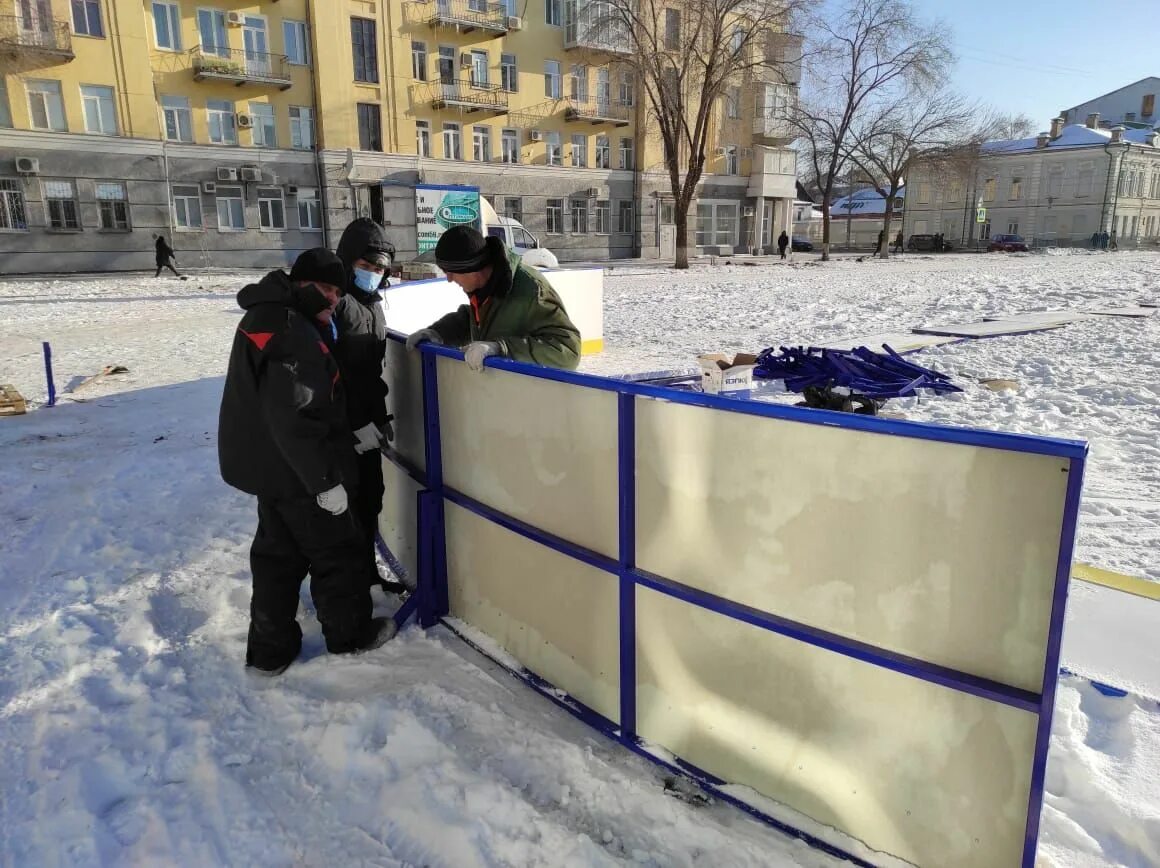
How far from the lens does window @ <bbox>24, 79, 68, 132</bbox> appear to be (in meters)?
26.3

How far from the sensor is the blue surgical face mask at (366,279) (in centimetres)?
386

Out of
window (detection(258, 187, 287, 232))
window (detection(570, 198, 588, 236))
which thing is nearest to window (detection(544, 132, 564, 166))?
window (detection(570, 198, 588, 236))

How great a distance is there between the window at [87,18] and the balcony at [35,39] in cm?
46

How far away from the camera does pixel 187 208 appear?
2902cm

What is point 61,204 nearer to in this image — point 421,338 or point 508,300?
point 421,338

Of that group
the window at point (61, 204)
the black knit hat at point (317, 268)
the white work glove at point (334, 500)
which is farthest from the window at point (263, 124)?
the white work glove at point (334, 500)

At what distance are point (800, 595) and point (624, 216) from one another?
1556 inches

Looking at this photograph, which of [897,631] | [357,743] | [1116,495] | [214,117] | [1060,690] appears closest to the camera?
[897,631]

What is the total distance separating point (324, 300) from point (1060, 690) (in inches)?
127

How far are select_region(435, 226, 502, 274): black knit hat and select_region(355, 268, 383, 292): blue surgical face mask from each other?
0.62 metres

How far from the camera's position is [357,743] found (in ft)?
9.25

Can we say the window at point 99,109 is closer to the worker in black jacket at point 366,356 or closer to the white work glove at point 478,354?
the worker in black jacket at point 366,356

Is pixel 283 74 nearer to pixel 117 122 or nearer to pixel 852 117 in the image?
pixel 117 122

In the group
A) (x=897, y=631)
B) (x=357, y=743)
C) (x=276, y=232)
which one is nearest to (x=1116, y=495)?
(x=897, y=631)
